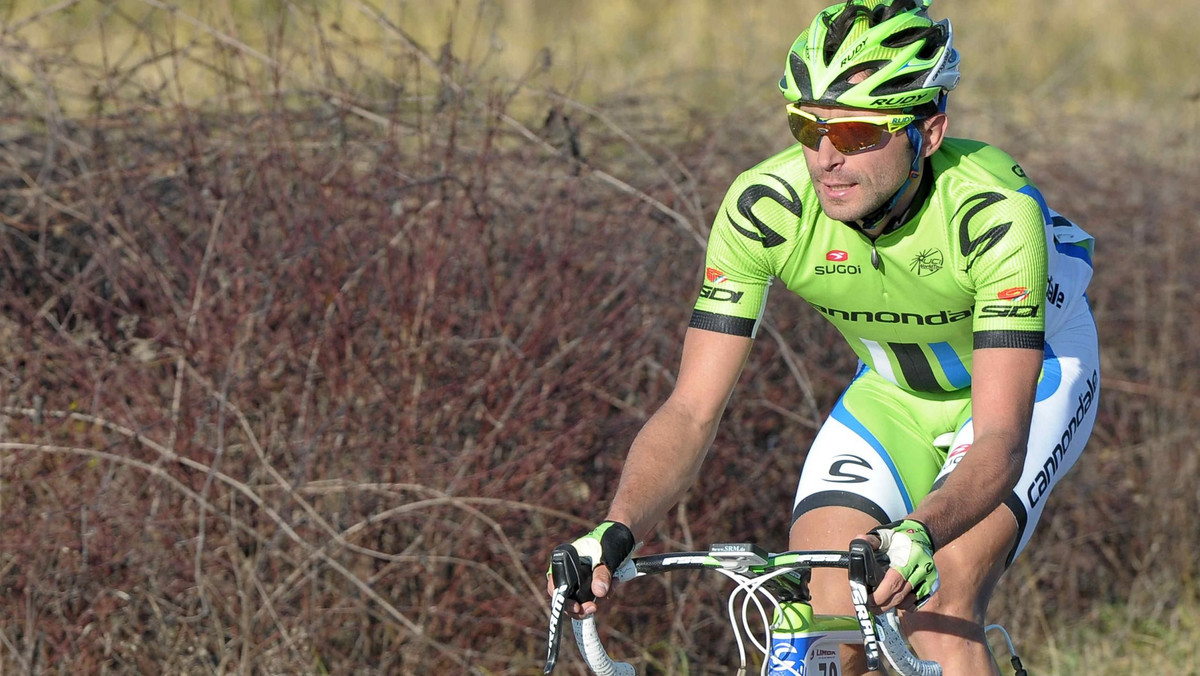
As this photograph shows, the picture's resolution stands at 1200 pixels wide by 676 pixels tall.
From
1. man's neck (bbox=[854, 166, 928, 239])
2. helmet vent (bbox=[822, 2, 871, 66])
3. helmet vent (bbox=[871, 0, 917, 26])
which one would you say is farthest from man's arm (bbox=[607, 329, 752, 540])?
helmet vent (bbox=[871, 0, 917, 26])

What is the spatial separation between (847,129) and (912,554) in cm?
116

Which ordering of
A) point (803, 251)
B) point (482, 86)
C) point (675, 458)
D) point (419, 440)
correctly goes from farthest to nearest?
point (482, 86)
point (419, 440)
point (803, 251)
point (675, 458)

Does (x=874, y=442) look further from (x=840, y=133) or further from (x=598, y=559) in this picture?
(x=598, y=559)

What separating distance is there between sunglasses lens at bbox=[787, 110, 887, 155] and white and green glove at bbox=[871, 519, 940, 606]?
1049 mm

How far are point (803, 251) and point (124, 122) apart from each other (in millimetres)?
2930

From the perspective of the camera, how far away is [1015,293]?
3402 mm

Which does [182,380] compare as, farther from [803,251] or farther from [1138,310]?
[1138,310]

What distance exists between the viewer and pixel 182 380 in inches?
201

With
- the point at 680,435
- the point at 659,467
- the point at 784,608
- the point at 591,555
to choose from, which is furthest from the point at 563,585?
the point at 680,435

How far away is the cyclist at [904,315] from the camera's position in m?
3.38

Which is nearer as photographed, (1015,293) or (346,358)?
(1015,293)

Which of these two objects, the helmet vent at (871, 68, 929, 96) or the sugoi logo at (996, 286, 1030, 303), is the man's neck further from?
the sugoi logo at (996, 286, 1030, 303)

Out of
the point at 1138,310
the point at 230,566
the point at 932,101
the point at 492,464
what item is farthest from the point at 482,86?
the point at 1138,310

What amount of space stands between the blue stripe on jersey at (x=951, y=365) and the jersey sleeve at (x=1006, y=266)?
370 mm
